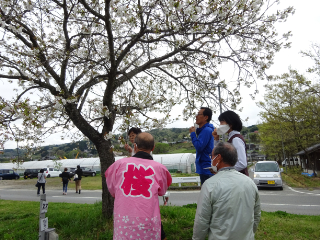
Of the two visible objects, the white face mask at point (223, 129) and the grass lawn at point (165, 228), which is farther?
the grass lawn at point (165, 228)

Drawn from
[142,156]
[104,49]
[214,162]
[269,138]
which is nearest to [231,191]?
[214,162]

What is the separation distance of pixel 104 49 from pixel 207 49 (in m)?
2.41

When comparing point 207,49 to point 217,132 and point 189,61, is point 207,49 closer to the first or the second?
point 189,61

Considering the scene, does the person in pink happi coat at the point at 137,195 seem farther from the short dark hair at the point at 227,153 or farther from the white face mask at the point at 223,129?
the white face mask at the point at 223,129

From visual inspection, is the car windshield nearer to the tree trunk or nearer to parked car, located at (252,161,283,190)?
parked car, located at (252,161,283,190)

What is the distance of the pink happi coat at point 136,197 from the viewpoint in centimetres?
228

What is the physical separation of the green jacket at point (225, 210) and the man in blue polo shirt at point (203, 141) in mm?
1298


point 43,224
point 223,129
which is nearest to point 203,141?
point 223,129

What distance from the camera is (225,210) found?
2.03 meters

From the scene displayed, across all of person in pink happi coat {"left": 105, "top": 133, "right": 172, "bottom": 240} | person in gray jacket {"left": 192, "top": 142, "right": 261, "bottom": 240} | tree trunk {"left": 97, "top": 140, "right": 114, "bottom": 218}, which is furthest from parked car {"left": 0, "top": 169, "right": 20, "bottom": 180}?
→ person in gray jacket {"left": 192, "top": 142, "right": 261, "bottom": 240}

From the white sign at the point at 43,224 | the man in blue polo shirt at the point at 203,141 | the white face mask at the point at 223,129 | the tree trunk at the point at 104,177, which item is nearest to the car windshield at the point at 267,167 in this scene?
the tree trunk at the point at 104,177

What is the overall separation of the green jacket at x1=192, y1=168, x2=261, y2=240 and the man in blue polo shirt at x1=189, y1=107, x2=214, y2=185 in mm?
1298

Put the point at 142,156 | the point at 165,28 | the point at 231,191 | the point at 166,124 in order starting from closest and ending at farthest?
1. the point at 231,191
2. the point at 142,156
3. the point at 165,28
4. the point at 166,124

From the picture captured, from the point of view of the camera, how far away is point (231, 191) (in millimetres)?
2059
